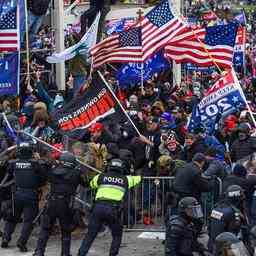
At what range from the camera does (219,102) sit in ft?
44.2

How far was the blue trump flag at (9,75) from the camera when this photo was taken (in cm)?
1538

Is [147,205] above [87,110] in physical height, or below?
below

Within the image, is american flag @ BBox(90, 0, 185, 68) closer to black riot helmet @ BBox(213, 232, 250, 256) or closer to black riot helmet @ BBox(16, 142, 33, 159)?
black riot helmet @ BBox(16, 142, 33, 159)

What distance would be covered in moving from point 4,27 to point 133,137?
4751 millimetres

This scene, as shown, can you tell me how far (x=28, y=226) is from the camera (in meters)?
12.2

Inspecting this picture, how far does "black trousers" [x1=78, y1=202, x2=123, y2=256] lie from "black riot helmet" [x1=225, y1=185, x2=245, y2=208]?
165cm

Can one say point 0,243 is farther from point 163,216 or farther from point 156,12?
point 156,12

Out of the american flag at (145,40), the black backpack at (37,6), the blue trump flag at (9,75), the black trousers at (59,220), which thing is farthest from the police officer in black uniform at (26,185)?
the black backpack at (37,6)

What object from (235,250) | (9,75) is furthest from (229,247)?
(9,75)

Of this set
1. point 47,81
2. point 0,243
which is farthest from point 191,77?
point 0,243

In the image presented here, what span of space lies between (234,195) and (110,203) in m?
1.78

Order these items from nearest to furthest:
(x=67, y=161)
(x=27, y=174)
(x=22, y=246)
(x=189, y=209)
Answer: (x=189, y=209) < (x=67, y=161) < (x=27, y=174) < (x=22, y=246)

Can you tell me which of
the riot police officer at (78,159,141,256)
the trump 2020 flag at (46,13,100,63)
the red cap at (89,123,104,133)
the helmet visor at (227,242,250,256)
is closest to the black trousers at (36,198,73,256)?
the riot police officer at (78,159,141,256)

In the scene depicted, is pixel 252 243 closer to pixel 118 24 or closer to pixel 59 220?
pixel 59 220
